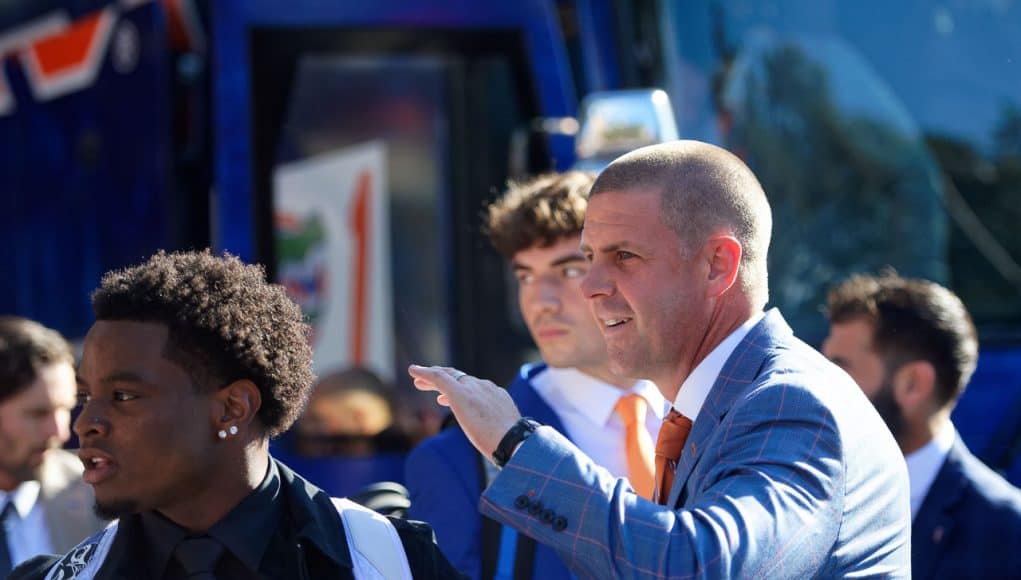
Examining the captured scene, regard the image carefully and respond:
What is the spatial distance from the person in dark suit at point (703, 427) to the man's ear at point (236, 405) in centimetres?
30

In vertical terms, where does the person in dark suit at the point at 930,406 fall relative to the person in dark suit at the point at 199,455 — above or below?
below

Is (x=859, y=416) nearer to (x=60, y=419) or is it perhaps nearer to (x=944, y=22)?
(x=60, y=419)

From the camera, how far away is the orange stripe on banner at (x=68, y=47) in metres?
5.90

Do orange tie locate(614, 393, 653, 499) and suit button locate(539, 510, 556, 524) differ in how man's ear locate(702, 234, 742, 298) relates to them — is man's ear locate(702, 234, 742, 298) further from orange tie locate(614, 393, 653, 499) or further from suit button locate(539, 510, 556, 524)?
orange tie locate(614, 393, 653, 499)

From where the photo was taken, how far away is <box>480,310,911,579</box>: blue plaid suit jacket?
1.96 metres

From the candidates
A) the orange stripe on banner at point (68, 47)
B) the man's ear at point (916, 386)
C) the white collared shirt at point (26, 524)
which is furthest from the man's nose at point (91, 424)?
the orange stripe on banner at point (68, 47)

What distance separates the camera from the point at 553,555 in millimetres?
Answer: 2969

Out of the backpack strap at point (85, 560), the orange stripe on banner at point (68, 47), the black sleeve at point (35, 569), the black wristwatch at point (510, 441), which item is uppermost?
the orange stripe on banner at point (68, 47)

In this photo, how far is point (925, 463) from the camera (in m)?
3.65

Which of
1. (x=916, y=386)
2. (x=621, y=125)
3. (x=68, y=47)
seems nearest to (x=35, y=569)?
(x=916, y=386)

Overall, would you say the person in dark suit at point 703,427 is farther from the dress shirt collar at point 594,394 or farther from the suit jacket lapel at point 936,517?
the suit jacket lapel at point 936,517

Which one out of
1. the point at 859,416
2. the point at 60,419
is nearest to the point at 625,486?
the point at 859,416

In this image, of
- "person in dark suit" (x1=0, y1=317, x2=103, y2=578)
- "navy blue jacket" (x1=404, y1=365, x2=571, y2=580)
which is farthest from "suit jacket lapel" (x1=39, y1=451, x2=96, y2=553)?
"navy blue jacket" (x1=404, y1=365, x2=571, y2=580)

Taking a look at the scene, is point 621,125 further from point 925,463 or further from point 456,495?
point 456,495
